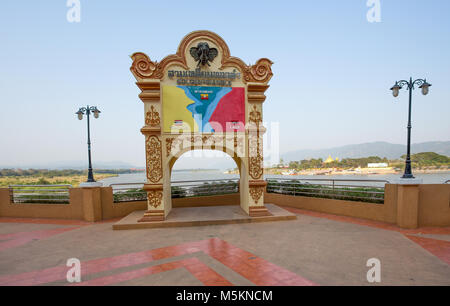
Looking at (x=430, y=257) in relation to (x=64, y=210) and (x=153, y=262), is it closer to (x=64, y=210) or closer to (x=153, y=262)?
(x=153, y=262)

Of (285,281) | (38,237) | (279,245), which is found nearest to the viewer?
(285,281)

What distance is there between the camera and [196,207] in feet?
33.4

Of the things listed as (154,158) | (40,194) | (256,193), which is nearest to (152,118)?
(154,158)

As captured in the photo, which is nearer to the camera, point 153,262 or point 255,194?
point 153,262

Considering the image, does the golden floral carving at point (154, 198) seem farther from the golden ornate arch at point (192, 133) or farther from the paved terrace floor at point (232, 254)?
the paved terrace floor at point (232, 254)

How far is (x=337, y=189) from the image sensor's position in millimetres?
9312

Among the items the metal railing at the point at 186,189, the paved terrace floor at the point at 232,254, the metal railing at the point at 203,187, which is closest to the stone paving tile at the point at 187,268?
the paved terrace floor at the point at 232,254

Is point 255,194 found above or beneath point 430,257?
above

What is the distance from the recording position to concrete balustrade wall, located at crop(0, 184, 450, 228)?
23.5 feet

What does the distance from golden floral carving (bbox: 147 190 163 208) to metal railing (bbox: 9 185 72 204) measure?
12.9 ft

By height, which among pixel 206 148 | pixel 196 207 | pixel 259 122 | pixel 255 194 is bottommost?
pixel 196 207

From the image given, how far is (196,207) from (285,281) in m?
6.68

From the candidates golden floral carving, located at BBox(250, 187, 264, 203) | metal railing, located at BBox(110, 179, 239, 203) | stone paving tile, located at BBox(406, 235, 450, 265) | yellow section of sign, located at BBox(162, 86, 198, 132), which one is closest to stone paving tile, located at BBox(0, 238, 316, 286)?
golden floral carving, located at BBox(250, 187, 264, 203)
